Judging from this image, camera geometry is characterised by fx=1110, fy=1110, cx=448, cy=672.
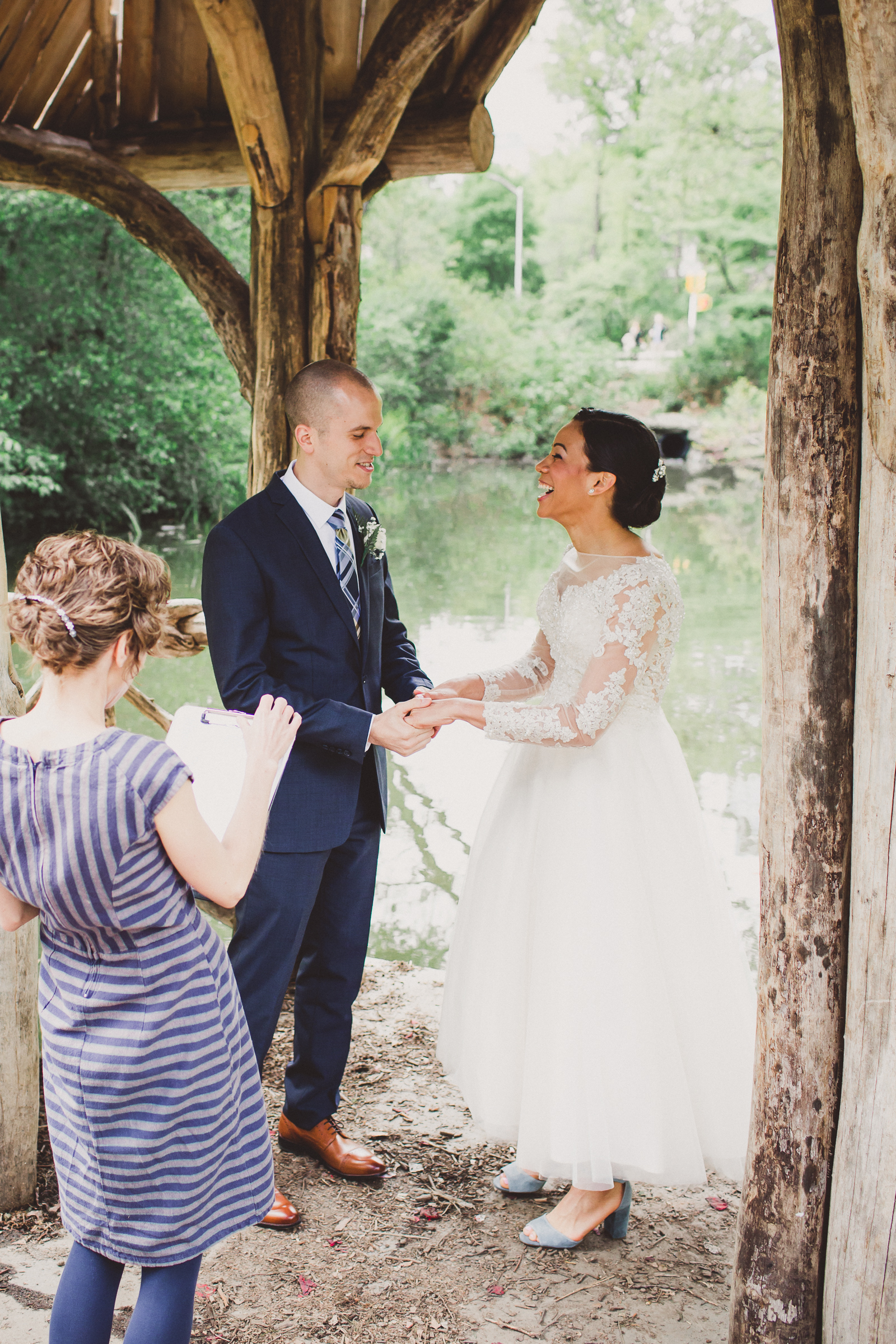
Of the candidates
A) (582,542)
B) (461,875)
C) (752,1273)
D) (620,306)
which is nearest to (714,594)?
(461,875)

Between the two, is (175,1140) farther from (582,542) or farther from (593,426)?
(593,426)

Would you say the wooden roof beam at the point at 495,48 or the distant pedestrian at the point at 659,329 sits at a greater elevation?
the distant pedestrian at the point at 659,329

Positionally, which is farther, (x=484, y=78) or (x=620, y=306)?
(x=620, y=306)

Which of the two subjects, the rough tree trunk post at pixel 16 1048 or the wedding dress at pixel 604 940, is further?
the rough tree trunk post at pixel 16 1048

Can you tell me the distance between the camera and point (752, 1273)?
2209 millimetres

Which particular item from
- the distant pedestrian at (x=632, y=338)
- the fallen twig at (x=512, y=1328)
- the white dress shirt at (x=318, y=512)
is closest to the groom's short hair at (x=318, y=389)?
the white dress shirt at (x=318, y=512)

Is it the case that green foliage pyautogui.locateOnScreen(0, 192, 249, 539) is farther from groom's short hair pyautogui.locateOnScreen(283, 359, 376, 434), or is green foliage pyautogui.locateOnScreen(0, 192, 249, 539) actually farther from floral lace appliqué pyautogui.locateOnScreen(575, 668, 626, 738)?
floral lace appliqué pyautogui.locateOnScreen(575, 668, 626, 738)

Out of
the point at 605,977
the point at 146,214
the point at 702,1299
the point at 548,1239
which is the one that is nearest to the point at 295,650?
the point at 605,977

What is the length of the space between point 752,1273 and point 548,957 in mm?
761

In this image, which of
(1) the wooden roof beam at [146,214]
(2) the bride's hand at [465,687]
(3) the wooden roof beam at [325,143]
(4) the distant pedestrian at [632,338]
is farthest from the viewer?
(4) the distant pedestrian at [632,338]

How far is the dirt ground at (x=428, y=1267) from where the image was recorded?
2402 mm

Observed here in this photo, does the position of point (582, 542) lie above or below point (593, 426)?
below

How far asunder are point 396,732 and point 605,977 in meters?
0.76

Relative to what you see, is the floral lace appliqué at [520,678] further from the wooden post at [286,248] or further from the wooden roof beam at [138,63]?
the wooden roof beam at [138,63]
